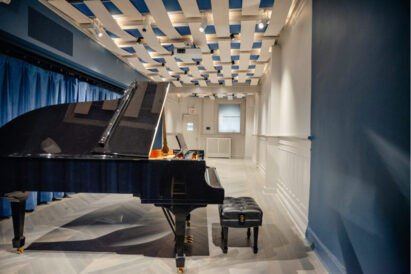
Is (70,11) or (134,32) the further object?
(134,32)

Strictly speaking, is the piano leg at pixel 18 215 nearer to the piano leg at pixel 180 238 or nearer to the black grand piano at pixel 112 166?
the black grand piano at pixel 112 166

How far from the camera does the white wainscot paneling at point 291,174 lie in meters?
2.59

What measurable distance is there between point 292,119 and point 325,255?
1.90 metres

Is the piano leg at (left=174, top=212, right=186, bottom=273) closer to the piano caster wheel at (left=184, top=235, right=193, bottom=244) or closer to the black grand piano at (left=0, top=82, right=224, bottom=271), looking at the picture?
the black grand piano at (left=0, top=82, right=224, bottom=271)

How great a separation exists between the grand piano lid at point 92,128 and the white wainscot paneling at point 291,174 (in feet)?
6.05

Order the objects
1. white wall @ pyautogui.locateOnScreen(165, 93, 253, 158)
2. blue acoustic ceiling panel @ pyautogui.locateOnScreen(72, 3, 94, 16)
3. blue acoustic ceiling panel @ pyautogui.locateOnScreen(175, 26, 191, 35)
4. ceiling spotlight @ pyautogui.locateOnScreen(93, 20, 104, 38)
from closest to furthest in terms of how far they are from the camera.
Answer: blue acoustic ceiling panel @ pyautogui.locateOnScreen(72, 3, 94, 16) < ceiling spotlight @ pyautogui.locateOnScreen(93, 20, 104, 38) < blue acoustic ceiling panel @ pyautogui.locateOnScreen(175, 26, 191, 35) < white wall @ pyautogui.locateOnScreen(165, 93, 253, 158)

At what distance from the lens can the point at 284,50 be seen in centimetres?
385

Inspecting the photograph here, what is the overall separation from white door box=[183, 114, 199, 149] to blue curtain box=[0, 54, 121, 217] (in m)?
6.66

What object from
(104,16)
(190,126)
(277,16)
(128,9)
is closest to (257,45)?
(277,16)

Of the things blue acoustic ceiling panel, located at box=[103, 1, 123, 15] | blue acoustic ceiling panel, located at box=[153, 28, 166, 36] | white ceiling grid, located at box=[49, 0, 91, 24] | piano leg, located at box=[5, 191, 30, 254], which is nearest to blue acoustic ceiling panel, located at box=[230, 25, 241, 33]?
blue acoustic ceiling panel, located at box=[153, 28, 166, 36]

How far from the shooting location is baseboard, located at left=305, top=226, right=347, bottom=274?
163 centimetres

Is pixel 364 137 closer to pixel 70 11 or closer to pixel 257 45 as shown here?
pixel 257 45

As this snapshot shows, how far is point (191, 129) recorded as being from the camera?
417 inches

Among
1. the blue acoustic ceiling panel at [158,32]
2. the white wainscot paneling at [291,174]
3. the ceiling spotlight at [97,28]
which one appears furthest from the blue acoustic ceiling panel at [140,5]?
the white wainscot paneling at [291,174]
